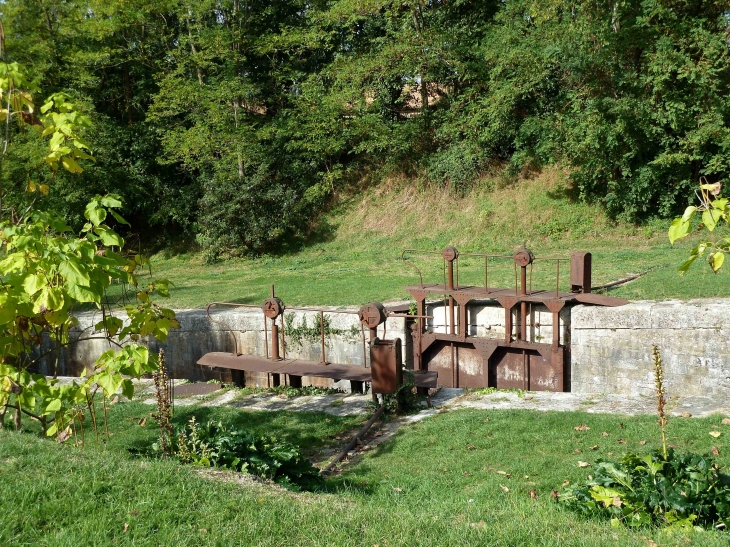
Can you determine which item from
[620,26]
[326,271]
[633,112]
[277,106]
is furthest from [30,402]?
[277,106]

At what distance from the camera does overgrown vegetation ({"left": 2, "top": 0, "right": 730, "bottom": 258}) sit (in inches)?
719

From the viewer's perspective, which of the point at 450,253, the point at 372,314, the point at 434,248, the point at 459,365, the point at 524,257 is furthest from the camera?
the point at 434,248

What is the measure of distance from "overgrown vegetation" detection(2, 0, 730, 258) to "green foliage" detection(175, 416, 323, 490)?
49.1 feet

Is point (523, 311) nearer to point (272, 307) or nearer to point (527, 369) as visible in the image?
point (527, 369)

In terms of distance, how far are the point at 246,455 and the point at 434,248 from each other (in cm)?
1546

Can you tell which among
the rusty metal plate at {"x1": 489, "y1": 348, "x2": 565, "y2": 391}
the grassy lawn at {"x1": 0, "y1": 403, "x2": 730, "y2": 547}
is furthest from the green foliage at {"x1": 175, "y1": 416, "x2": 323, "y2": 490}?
the rusty metal plate at {"x1": 489, "y1": 348, "x2": 565, "y2": 391}

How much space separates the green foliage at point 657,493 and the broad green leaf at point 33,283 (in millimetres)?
3719

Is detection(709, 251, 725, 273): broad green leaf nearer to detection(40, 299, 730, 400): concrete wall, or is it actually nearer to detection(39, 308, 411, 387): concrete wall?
detection(40, 299, 730, 400): concrete wall

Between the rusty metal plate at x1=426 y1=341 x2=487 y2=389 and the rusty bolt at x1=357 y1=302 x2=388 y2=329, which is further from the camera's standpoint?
the rusty metal plate at x1=426 y1=341 x2=487 y2=389

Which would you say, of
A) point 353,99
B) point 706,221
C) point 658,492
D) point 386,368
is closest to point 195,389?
point 386,368

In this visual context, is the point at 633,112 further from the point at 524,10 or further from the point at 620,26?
the point at 524,10

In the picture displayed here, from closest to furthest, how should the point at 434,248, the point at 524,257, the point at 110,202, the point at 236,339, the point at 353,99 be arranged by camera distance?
1. the point at 110,202
2. the point at 524,257
3. the point at 236,339
4. the point at 434,248
5. the point at 353,99

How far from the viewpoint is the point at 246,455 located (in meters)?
5.88

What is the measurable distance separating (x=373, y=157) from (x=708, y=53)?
11.7 meters
